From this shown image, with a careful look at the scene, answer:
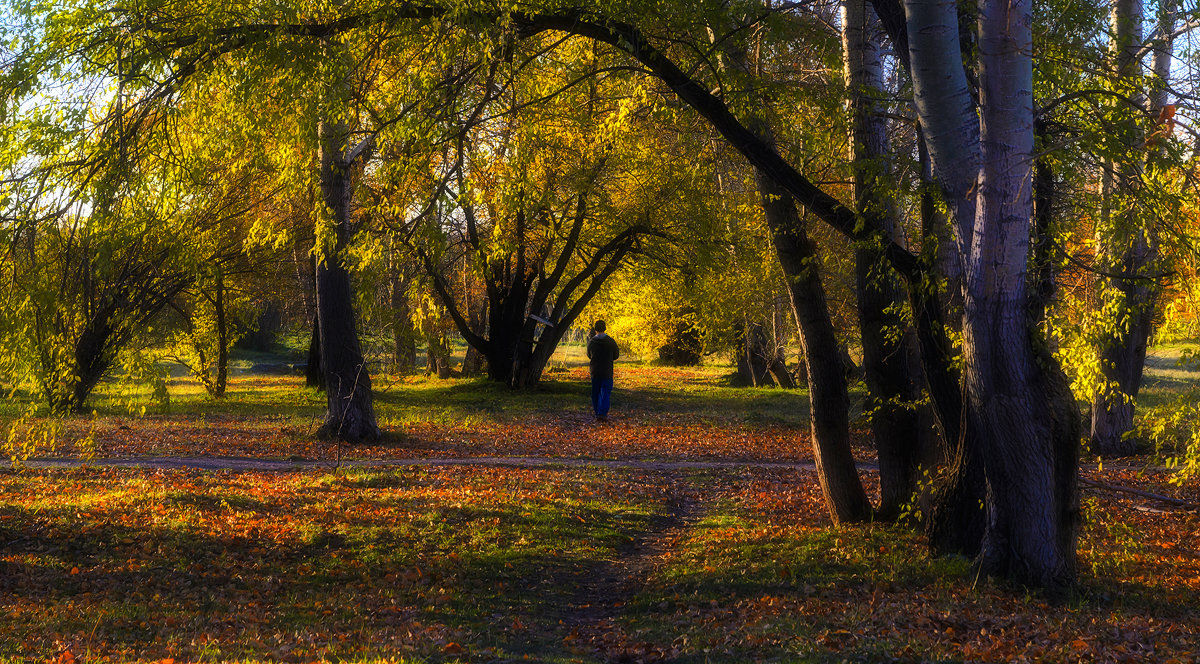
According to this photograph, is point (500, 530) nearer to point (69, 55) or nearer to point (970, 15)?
point (69, 55)

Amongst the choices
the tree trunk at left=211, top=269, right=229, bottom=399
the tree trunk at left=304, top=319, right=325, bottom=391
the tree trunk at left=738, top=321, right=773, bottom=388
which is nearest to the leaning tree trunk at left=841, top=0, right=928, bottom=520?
the tree trunk at left=738, top=321, right=773, bottom=388

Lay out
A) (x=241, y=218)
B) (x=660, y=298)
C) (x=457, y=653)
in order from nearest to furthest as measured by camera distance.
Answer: (x=457, y=653)
(x=241, y=218)
(x=660, y=298)

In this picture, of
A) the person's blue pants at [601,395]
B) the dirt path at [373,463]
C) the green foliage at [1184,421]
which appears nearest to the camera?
the green foliage at [1184,421]

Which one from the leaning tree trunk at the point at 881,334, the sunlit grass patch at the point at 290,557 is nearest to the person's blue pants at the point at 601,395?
the sunlit grass patch at the point at 290,557

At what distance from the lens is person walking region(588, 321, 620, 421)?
21250mm

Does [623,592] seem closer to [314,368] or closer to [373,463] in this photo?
[373,463]

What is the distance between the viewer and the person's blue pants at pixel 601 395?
22.2 meters

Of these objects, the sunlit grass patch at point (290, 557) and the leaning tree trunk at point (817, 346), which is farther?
the leaning tree trunk at point (817, 346)

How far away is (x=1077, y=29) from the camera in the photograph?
8.24 metres

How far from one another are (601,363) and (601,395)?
0.98m

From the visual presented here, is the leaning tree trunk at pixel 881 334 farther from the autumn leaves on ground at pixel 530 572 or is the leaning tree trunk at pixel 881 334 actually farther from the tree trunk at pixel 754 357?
the tree trunk at pixel 754 357

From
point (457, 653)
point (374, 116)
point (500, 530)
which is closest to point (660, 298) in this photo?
point (500, 530)

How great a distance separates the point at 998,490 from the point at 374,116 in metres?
6.08

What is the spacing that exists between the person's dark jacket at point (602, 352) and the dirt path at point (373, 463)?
4.89 m
